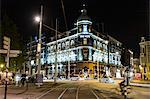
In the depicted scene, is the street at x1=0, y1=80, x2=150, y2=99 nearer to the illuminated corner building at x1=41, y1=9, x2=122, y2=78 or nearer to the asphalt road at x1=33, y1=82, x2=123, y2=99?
the asphalt road at x1=33, y1=82, x2=123, y2=99

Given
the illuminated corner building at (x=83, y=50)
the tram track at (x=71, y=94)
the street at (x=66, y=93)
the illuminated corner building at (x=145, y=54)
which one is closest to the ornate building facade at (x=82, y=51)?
the illuminated corner building at (x=83, y=50)

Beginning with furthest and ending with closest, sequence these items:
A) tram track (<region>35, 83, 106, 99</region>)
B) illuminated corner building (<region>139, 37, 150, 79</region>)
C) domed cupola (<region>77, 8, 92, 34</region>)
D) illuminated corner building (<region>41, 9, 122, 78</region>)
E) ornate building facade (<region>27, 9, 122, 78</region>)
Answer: domed cupola (<region>77, 8, 92, 34</region>) → illuminated corner building (<region>41, 9, 122, 78</region>) → ornate building facade (<region>27, 9, 122, 78</region>) → illuminated corner building (<region>139, 37, 150, 79</region>) → tram track (<region>35, 83, 106, 99</region>)

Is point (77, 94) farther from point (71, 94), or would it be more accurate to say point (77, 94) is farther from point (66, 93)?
point (66, 93)

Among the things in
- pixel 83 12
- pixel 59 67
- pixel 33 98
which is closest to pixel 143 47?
pixel 83 12

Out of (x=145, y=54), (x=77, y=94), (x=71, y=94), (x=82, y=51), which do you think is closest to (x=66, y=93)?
(x=71, y=94)

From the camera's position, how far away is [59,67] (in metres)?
114

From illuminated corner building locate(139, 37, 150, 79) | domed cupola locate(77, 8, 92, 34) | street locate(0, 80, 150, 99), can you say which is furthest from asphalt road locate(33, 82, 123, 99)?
domed cupola locate(77, 8, 92, 34)

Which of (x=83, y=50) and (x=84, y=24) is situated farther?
(x=84, y=24)

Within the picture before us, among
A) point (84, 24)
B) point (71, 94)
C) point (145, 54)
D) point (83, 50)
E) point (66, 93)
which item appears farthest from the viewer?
point (84, 24)

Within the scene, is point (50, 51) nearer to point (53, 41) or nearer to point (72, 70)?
point (53, 41)

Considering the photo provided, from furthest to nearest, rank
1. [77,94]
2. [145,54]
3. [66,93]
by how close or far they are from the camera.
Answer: [145,54] < [66,93] < [77,94]

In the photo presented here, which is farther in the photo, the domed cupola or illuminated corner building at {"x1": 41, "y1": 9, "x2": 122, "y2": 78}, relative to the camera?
the domed cupola

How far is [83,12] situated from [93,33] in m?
8.55

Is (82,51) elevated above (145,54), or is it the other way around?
(82,51)
